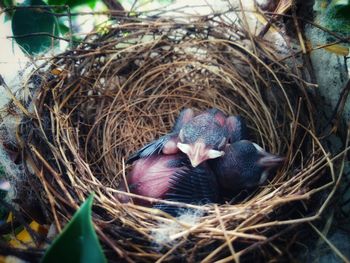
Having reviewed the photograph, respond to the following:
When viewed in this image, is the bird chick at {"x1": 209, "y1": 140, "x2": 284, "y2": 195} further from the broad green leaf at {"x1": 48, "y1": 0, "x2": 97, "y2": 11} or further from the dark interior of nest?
Answer: the broad green leaf at {"x1": 48, "y1": 0, "x2": 97, "y2": 11}

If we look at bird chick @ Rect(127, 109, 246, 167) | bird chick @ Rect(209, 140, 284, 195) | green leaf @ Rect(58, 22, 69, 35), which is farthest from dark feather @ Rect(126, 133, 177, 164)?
green leaf @ Rect(58, 22, 69, 35)

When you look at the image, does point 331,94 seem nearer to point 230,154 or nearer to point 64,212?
point 230,154

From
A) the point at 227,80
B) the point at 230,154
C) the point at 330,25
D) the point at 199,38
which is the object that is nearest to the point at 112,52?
the point at 199,38

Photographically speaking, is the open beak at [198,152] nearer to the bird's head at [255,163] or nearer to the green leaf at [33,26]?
the bird's head at [255,163]

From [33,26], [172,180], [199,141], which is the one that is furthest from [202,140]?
[33,26]

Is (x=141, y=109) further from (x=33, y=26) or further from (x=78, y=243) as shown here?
(x=78, y=243)

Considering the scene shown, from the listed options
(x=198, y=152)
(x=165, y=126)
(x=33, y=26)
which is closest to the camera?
(x=198, y=152)
